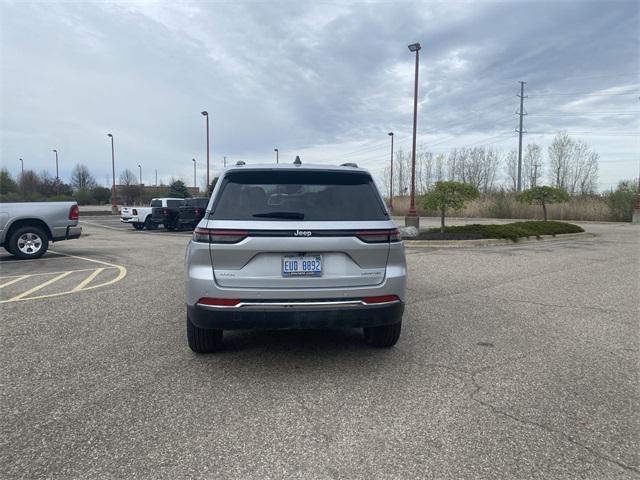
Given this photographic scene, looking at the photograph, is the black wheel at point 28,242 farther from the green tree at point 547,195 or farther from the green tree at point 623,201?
the green tree at point 623,201

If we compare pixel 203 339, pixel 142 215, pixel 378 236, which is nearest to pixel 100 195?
pixel 142 215

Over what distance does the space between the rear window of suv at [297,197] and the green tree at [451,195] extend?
36.8 ft

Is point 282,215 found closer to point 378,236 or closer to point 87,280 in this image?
point 378,236

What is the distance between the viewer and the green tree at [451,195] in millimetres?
14352

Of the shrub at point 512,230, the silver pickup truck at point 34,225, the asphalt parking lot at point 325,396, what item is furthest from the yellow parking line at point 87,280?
the shrub at point 512,230

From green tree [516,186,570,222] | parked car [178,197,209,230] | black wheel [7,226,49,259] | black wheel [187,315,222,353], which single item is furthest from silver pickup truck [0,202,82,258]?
green tree [516,186,570,222]

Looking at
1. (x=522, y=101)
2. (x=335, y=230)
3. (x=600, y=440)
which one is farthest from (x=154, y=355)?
(x=522, y=101)

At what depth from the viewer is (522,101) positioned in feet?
181

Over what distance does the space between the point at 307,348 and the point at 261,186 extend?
5.61ft

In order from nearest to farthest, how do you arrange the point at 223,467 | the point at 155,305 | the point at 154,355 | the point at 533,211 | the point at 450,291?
the point at 223,467 → the point at 154,355 → the point at 155,305 → the point at 450,291 → the point at 533,211

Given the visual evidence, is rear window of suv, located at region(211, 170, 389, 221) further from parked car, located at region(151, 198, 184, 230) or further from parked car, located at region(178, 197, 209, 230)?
parked car, located at region(151, 198, 184, 230)

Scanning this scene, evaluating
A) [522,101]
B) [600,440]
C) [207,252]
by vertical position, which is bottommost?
[600,440]

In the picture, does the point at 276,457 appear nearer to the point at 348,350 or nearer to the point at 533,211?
the point at 348,350

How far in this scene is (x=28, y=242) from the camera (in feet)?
35.8
